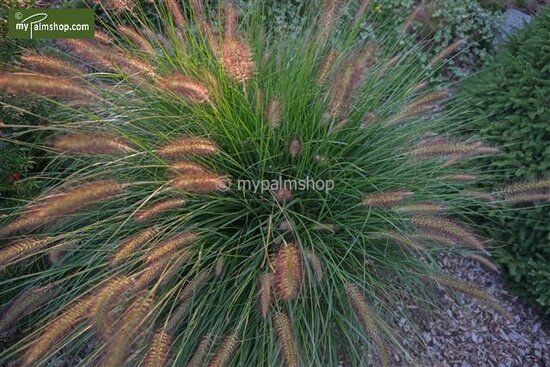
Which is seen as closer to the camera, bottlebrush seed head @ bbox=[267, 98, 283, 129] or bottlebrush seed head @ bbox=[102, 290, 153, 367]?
bottlebrush seed head @ bbox=[102, 290, 153, 367]

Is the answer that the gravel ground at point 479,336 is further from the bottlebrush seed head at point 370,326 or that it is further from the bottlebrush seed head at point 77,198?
the bottlebrush seed head at point 77,198

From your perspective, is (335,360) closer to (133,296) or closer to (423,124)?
(133,296)

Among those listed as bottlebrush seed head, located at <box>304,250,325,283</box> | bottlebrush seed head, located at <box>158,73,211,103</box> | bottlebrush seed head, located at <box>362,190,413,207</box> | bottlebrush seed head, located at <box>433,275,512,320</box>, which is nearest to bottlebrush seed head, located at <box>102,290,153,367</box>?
bottlebrush seed head, located at <box>304,250,325,283</box>

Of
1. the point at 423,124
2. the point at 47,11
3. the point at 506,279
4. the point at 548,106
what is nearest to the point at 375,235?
the point at 423,124

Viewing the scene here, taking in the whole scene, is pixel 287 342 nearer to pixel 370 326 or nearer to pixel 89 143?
pixel 370 326

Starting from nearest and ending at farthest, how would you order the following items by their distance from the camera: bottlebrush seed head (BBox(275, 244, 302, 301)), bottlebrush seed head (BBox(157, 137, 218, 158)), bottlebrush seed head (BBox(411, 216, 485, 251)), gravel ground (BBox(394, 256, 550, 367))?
bottlebrush seed head (BBox(275, 244, 302, 301))
bottlebrush seed head (BBox(157, 137, 218, 158))
bottlebrush seed head (BBox(411, 216, 485, 251))
gravel ground (BBox(394, 256, 550, 367))

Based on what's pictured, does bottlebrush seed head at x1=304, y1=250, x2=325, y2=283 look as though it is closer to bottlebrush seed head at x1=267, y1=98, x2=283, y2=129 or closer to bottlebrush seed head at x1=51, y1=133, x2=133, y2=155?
bottlebrush seed head at x1=267, y1=98, x2=283, y2=129

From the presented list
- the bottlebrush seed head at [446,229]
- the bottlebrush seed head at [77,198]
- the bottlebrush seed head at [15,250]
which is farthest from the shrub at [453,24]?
the bottlebrush seed head at [15,250]
